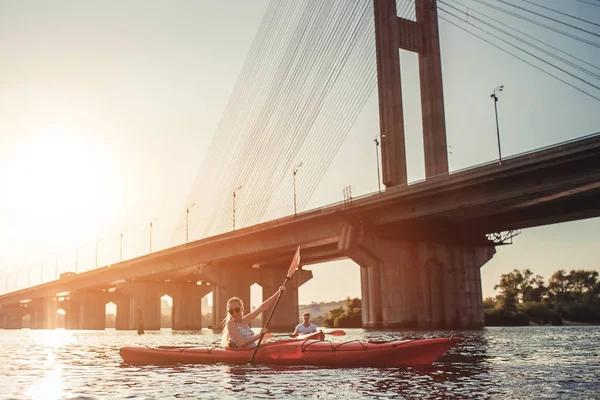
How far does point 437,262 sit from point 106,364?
36229 millimetres

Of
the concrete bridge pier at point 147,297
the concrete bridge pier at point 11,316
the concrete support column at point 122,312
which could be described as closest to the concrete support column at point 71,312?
the concrete support column at point 122,312

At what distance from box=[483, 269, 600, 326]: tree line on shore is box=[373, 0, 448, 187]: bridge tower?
34766 millimetres

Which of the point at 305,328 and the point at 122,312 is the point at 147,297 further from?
the point at 305,328

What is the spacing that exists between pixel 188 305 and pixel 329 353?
249 ft

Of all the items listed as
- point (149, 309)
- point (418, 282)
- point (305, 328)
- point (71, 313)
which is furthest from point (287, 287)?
point (71, 313)

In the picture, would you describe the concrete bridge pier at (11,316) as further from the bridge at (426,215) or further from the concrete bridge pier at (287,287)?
the bridge at (426,215)

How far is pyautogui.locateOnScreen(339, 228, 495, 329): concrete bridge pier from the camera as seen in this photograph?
154 feet

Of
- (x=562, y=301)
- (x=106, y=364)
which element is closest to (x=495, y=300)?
(x=562, y=301)

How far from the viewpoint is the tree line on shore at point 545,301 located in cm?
7338

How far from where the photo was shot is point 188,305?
89562mm

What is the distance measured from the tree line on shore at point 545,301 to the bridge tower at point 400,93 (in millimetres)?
34766

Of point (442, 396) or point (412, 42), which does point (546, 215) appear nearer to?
point (412, 42)

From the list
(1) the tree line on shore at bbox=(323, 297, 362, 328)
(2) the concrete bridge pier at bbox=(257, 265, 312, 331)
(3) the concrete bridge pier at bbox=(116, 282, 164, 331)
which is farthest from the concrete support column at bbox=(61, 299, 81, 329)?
(2) the concrete bridge pier at bbox=(257, 265, 312, 331)

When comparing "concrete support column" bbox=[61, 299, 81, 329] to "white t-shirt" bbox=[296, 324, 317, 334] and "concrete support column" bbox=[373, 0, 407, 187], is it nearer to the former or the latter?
"concrete support column" bbox=[373, 0, 407, 187]
